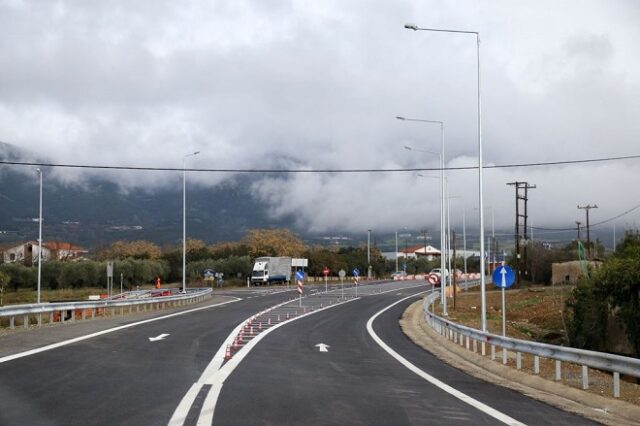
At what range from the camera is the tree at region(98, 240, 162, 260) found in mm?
131500

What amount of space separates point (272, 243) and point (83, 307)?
107177mm

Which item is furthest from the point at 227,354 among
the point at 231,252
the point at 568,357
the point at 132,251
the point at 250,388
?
the point at 132,251

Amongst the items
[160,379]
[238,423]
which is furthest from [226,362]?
[238,423]

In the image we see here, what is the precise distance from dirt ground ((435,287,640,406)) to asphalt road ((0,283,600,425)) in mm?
2020

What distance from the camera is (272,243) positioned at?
14012 centimetres

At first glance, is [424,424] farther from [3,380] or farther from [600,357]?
[3,380]

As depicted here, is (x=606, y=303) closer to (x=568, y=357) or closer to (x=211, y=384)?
(x=568, y=357)

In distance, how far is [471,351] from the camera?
23.0m

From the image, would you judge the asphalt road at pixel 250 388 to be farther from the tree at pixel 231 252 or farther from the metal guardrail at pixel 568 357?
the tree at pixel 231 252

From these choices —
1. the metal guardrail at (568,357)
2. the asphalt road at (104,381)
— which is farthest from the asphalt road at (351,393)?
the metal guardrail at (568,357)

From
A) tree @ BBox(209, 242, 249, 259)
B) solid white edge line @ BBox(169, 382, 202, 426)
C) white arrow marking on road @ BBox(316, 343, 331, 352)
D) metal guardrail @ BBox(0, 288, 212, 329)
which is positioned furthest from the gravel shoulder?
tree @ BBox(209, 242, 249, 259)

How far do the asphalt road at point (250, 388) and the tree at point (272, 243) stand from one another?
4414 inches

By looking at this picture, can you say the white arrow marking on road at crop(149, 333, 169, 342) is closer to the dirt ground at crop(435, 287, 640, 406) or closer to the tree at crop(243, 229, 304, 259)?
the dirt ground at crop(435, 287, 640, 406)

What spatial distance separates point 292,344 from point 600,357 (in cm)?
1172
